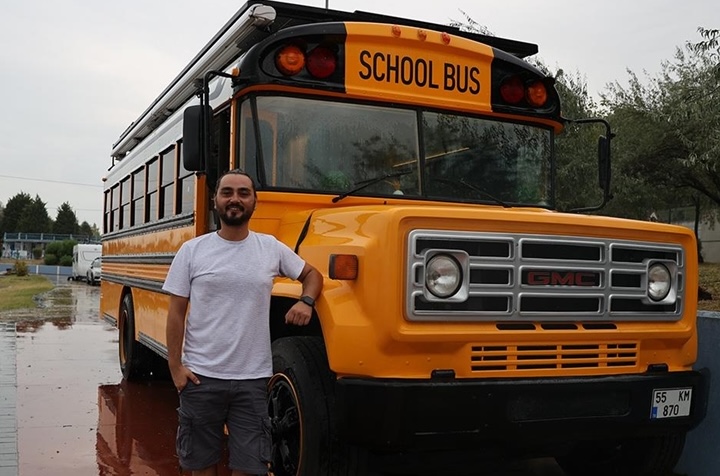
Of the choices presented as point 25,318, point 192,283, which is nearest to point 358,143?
point 192,283

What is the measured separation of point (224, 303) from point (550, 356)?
1.50m

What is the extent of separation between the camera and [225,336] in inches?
132

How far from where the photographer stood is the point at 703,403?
13.0ft

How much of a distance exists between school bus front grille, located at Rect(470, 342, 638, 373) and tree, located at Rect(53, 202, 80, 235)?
109051 millimetres

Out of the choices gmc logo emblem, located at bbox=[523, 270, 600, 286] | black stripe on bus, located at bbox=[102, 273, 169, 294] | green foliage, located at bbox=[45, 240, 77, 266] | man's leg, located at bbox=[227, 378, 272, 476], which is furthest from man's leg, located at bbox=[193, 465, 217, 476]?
green foliage, located at bbox=[45, 240, 77, 266]

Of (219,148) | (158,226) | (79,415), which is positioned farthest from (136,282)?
(219,148)

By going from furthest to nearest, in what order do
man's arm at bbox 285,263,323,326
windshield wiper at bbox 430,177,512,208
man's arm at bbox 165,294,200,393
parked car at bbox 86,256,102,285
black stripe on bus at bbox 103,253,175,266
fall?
parked car at bbox 86,256,102,285
black stripe on bus at bbox 103,253,175,266
windshield wiper at bbox 430,177,512,208
man's arm at bbox 285,263,323,326
man's arm at bbox 165,294,200,393

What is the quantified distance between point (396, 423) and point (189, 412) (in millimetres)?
876

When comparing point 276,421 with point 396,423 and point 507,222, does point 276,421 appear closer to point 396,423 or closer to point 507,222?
point 396,423

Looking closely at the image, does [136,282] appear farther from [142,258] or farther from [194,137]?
[194,137]

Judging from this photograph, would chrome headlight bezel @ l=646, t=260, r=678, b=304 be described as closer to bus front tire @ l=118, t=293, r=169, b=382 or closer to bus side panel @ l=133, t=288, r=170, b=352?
Answer: bus side panel @ l=133, t=288, r=170, b=352

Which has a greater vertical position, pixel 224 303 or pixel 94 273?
pixel 224 303

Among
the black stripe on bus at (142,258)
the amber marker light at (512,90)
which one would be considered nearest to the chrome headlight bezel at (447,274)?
the amber marker light at (512,90)

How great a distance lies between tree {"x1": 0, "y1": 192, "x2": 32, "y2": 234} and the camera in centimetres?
10431
